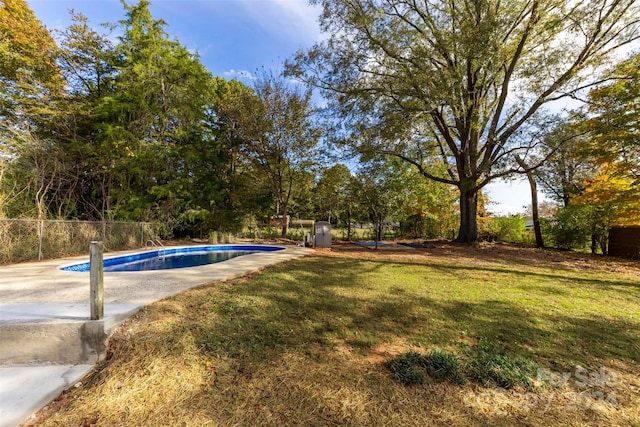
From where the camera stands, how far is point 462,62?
8680mm

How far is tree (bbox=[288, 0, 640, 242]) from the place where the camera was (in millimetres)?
8062

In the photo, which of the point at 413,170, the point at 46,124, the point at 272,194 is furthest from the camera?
the point at 272,194

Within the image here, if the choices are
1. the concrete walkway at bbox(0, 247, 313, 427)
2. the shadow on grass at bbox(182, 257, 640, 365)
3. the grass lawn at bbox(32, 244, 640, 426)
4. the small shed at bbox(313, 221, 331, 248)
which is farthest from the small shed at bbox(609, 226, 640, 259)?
→ the concrete walkway at bbox(0, 247, 313, 427)

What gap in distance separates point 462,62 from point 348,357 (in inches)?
385

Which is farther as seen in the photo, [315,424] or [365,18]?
[365,18]

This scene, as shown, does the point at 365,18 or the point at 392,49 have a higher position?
the point at 365,18

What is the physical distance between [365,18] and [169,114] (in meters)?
9.87

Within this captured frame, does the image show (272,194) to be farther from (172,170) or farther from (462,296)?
(462,296)

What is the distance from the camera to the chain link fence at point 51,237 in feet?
21.0

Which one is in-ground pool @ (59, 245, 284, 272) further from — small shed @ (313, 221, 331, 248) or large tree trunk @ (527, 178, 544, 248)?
large tree trunk @ (527, 178, 544, 248)

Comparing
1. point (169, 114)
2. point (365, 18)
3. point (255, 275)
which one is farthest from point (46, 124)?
point (365, 18)

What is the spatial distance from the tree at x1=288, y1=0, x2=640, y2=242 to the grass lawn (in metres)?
6.39

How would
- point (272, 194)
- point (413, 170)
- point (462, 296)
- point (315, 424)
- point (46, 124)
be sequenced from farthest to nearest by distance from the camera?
point (272, 194) < point (413, 170) < point (46, 124) < point (462, 296) < point (315, 424)

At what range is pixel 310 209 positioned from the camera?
20047mm
